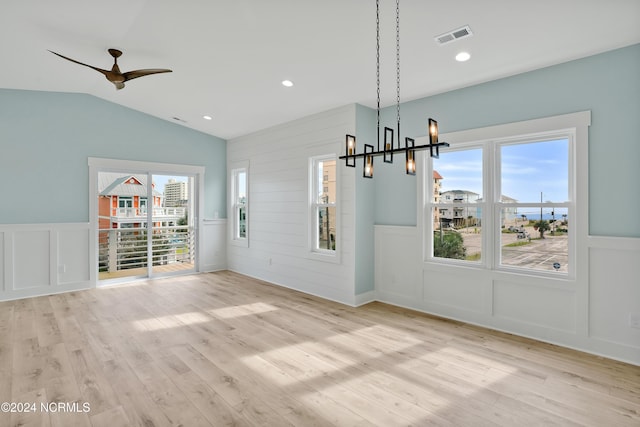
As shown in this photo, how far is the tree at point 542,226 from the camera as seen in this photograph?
369 centimetres

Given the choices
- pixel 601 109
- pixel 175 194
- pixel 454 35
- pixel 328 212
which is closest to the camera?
pixel 454 35

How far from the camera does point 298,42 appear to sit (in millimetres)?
3592

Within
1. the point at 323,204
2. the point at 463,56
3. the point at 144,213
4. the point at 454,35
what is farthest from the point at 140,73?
the point at 144,213

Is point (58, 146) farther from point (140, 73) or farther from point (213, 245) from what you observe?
point (213, 245)

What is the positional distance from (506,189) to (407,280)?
176cm

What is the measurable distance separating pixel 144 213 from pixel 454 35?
612 cm

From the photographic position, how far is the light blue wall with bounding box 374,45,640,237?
10.2 ft

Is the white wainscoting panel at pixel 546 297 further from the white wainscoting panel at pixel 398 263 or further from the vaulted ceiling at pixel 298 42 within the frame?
the vaulted ceiling at pixel 298 42

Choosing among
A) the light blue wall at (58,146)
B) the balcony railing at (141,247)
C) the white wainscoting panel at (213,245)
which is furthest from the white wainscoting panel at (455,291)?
the light blue wall at (58,146)

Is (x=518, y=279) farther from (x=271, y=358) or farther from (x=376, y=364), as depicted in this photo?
(x=271, y=358)

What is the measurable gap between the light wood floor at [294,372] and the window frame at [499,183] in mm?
774

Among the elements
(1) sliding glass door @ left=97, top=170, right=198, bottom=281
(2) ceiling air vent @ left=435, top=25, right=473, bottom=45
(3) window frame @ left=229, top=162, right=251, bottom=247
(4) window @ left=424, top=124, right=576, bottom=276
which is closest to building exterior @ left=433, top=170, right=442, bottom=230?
(4) window @ left=424, top=124, right=576, bottom=276

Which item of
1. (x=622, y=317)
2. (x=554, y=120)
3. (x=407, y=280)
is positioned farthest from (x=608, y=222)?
(x=407, y=280)

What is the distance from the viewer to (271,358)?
10.6 feet
